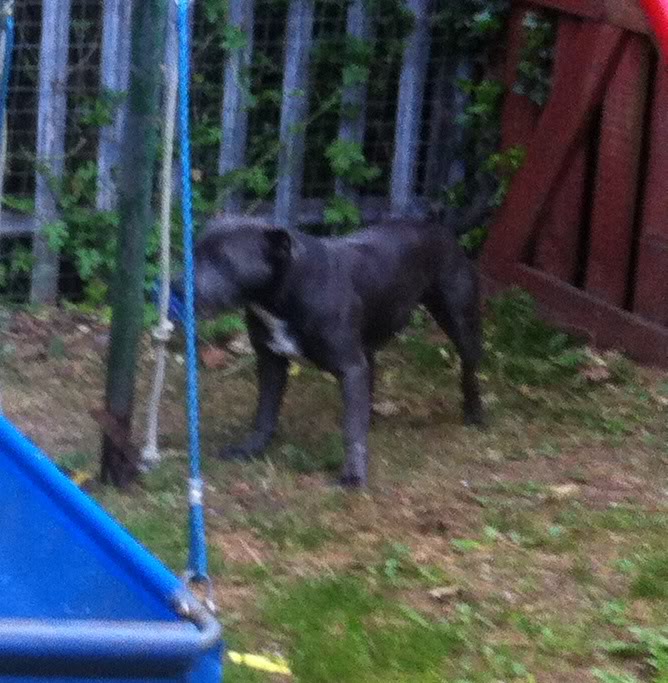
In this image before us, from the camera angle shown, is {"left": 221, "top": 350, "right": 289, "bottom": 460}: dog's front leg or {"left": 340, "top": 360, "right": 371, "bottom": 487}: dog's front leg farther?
{"left": 221, "top": 350, "right": 289, "bottom": 460}: dog's front leg

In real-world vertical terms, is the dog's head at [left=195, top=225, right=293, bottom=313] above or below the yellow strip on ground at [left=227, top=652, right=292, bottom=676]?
above

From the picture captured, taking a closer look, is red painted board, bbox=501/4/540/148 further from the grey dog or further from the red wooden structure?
the grey dog

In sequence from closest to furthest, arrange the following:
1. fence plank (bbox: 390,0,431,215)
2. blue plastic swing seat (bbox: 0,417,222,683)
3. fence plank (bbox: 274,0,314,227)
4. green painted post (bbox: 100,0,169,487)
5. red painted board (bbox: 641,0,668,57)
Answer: blue plastic swing seat (bbox: 0,417,222,683) < red painted board (bbox: 641,0,668,57) < green painted post (bbox: 100,0,169,487) < fence plank (bbox: 274,0,314,227) < fence plank (bbox: 390,0,431,215)

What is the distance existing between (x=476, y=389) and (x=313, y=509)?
1282mm

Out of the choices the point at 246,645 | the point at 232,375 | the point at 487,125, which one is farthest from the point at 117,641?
the point at 487,125

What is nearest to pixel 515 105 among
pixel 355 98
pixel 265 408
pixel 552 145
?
pixel 552 145

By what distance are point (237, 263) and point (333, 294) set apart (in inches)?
14.5

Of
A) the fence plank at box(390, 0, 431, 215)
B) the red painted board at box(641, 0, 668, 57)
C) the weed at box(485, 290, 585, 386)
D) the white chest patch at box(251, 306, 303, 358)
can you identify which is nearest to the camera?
the red painted board at box(641, 0, 668, 57)

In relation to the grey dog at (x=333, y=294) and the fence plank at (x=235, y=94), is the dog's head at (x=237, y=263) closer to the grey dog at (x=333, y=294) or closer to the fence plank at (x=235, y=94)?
the grey dog at (x=333, y=294)

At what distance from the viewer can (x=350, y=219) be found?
721 cm

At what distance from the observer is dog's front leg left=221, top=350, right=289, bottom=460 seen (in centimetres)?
500

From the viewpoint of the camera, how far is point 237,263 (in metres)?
4.50

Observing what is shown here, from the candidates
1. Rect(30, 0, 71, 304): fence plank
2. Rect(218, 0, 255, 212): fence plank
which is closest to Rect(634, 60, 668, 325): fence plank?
Rect(218, 0, 255, 212): fence plank

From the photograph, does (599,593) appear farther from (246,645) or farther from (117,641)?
(117,641)
